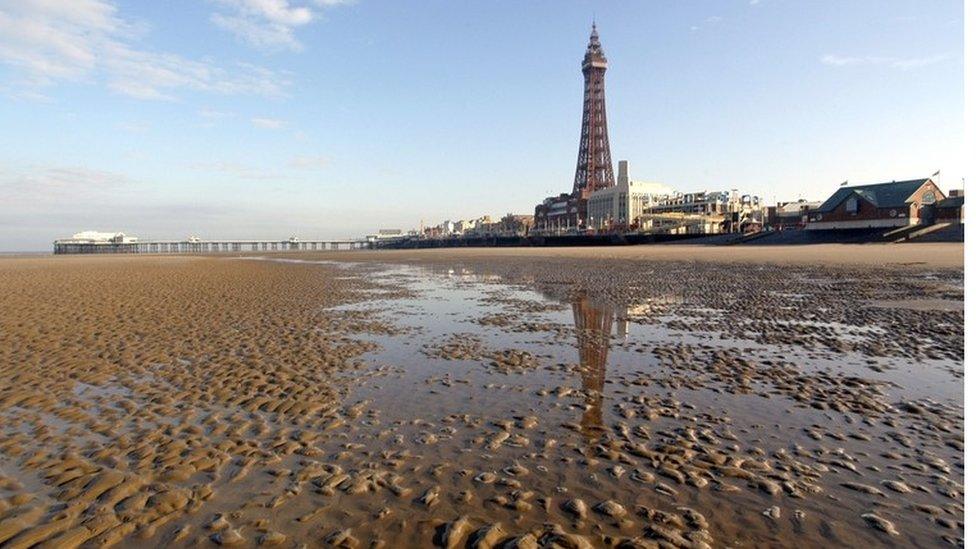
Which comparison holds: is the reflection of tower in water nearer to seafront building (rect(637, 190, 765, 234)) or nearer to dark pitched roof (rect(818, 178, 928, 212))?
dark pitched roof (rect(818, 178, 928, 212))

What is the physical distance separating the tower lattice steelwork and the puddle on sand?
150739mm

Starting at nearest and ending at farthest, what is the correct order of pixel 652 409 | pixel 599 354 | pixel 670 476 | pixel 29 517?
1. pixel 29 517
2. pixel 670 476
3. pixel 652 409
4. pixel 599 354

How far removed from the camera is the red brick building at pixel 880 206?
2274 inches

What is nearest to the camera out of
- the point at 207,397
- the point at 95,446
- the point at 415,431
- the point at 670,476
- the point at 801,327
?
the point at 670,476

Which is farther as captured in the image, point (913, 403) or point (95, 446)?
point (913, 403)

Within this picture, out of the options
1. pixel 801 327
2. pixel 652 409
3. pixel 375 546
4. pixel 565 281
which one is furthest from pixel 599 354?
pixel 565 281

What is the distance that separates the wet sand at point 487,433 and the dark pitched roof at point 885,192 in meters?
60.6

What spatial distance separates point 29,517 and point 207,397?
127 inches

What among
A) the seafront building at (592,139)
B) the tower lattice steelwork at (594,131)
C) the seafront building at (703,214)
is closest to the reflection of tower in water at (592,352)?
the seafront building at (703,214)

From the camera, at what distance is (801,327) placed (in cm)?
1194

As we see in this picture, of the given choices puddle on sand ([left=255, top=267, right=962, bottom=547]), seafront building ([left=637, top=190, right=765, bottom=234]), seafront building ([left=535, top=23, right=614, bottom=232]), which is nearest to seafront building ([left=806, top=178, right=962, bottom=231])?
seafront building ([left=637, top=190, right=765, bottom=234])

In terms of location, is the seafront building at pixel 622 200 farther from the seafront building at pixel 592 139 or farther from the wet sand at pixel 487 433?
the wet sand at pixel 487 433

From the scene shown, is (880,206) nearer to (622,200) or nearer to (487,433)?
(487,433)

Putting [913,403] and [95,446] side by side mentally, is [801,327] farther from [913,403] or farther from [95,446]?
[95,446]
